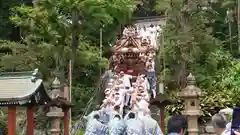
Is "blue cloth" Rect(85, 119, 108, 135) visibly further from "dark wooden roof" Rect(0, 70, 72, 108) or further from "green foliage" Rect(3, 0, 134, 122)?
"green foliage" Rect(3, 0, 134, 122)

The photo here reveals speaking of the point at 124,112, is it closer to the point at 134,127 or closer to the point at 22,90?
the point at 134,127

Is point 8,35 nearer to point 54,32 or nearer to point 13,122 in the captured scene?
point 54,32

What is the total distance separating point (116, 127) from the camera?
8.17 m

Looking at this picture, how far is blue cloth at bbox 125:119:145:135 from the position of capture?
317 inches

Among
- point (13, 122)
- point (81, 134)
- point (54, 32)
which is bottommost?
point (81, 134)

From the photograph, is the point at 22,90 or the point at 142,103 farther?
the point at 22,90

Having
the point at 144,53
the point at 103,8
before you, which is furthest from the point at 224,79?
the point at 144,53

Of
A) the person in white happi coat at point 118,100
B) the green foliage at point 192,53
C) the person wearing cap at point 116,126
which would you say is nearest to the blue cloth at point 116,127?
the person wearing cap at point 116,126

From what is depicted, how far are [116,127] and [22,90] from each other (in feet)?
12.7

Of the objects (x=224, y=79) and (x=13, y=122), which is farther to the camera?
(x=224, y=79)

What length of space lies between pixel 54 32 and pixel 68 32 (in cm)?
51

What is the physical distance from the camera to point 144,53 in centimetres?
920

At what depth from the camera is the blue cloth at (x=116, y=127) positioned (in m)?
8.16


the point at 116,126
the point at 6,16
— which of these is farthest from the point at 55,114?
the point at 6,16
